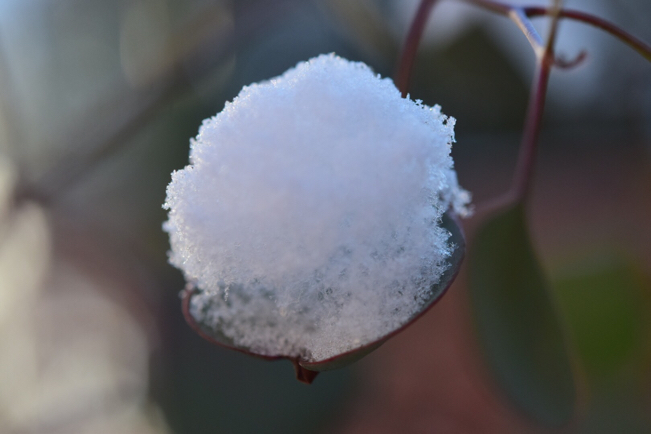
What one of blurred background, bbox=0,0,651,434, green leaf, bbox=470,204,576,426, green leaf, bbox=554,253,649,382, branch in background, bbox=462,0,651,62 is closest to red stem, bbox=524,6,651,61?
branch in background, bbox=462,0,651,62

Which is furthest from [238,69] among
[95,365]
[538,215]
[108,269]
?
[538,215]

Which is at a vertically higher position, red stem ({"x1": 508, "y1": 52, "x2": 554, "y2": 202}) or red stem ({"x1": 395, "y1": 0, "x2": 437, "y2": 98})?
red stem ({"x1": 395, "y1": 0, "x2": 437, "y2": 98})

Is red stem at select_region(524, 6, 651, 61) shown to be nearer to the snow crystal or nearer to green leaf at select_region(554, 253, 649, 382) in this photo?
the snow crystal

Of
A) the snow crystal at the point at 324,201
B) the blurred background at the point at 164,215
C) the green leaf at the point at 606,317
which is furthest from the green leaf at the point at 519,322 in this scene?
the green leaf at the point at 606,317

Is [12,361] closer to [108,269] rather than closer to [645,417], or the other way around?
[108,269]

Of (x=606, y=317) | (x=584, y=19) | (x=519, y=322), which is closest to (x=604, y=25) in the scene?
(x=584, y=19)

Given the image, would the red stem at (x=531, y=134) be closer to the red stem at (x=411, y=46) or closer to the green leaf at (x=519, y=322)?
the green leaf at (x=519, y=322)

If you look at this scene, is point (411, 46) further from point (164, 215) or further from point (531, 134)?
point (164, 215)
